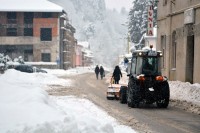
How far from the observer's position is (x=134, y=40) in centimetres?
7450

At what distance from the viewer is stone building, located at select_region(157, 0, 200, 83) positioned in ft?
84.0

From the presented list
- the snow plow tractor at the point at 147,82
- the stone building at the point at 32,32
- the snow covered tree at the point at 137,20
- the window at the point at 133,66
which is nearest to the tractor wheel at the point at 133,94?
the snow plow tractor at the point at 147,82

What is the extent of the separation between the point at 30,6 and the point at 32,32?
4725 mm

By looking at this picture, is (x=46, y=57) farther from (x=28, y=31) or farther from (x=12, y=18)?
(x=12, y=18)

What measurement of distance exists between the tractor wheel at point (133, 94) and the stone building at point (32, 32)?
5658 cm

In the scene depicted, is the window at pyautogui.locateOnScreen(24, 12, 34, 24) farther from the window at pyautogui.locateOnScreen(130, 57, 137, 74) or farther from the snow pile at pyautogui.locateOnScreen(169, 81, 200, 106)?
the window at pyautogui.locateOnScreen(130, 57, 137, 74)

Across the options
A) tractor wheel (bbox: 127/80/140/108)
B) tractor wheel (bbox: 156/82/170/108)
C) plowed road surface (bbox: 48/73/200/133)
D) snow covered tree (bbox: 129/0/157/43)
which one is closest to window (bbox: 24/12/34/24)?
snow covered tree (bbox: 129/0/157/43)

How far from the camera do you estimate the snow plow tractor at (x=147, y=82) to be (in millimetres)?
18078

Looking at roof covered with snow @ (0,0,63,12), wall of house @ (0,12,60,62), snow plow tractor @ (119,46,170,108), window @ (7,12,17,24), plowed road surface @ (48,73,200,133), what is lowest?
plowed road surface @ (48,73,200,133)

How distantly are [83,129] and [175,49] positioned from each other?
22593mm

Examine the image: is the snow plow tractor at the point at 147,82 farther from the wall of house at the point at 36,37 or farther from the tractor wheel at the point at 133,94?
the wall of house at the point at 36,37

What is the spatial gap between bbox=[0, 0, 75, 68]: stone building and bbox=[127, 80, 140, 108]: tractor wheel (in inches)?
2228

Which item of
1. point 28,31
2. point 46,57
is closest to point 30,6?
point 28,31

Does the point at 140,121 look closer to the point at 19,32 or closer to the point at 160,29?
the point at 160,29
